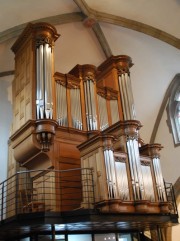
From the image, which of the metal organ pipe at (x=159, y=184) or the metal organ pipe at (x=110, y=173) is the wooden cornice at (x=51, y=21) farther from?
the metal organ pipe at (x=159, y=184)

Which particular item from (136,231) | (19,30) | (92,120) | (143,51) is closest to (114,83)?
(92,120)

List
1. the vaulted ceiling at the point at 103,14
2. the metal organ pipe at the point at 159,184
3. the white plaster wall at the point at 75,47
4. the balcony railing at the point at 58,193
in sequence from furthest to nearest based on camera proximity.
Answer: the white plaster wall at the point at 75,47, the vaulted ceiling at the point at 103,14, the metal organ pipe at the point at 159,184, the balcony railing at the point at 58,193

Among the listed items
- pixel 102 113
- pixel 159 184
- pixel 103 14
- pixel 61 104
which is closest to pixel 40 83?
pixel 61 104

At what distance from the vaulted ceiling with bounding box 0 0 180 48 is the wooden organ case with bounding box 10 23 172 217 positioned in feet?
3.94

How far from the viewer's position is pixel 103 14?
13.0m

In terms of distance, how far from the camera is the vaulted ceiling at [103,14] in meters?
11.6

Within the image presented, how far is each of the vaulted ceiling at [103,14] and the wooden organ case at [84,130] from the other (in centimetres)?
120

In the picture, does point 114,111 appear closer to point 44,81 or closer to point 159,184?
point 44,81

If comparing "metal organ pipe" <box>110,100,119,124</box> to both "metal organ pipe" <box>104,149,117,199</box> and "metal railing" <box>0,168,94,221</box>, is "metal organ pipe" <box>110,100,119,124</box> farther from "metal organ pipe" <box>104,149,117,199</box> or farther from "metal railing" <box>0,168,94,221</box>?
"metal organ pipe" <box>104,149,117,199</box>

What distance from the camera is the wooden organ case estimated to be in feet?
27.7

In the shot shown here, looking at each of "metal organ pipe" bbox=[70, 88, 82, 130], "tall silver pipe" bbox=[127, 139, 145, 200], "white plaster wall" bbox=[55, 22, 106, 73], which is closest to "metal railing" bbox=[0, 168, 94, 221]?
"tall silver pipe" bbox=[127, 139, 145, 200]

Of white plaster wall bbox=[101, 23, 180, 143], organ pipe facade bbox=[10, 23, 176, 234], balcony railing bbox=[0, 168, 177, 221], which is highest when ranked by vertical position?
white plaster wall bbox=[101, 23, 180, 143]

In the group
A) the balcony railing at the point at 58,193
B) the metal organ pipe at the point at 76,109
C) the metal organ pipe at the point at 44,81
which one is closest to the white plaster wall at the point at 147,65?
the metal organ pipe at the point at 76,109

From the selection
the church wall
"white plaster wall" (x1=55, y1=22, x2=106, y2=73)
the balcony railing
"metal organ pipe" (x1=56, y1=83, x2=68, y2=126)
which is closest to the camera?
the balcony railing
